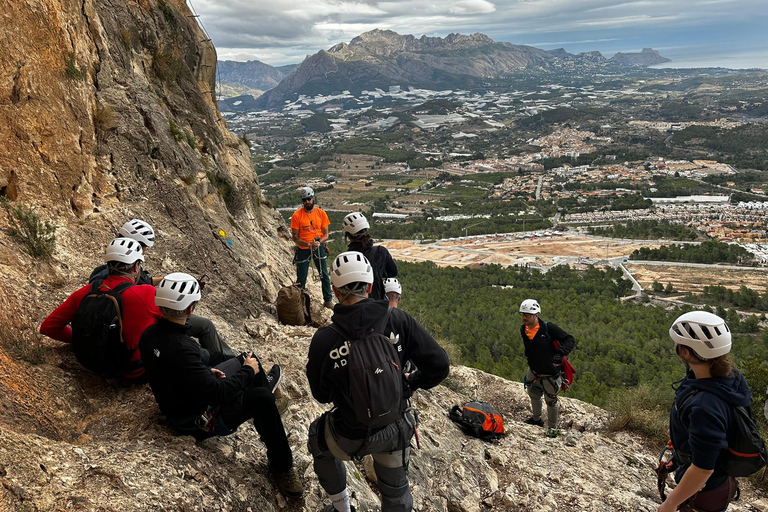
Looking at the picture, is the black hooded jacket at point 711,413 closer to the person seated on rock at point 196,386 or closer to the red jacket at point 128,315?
the person seated on rock at point 196,386

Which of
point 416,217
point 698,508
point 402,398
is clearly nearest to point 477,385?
point 698,508

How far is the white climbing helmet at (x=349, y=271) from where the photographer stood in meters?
2.86

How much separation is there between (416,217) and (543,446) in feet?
258

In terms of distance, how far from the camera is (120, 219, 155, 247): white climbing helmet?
15.7 ft

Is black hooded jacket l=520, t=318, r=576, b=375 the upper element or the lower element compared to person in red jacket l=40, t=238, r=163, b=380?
lower

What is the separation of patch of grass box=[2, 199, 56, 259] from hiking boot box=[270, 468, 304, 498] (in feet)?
12.6

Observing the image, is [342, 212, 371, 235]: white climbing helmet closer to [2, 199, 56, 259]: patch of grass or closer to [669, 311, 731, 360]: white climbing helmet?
[669, 311, 731, 360]: white climbing helmet

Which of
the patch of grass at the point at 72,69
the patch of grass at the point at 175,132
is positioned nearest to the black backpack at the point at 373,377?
the patch of grass at the point at 72,69

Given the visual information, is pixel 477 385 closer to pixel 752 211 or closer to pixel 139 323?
pixel 139 323

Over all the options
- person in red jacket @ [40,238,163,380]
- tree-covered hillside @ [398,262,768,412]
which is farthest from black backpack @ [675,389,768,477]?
tree-covered hillside @ [398,262,768,412]

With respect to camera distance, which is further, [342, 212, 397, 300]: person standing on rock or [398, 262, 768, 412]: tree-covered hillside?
[398, 262, 768, 412]: tree-covered hillside

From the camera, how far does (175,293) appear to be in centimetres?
306

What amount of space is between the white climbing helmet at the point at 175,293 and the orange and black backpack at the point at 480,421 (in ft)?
14.6

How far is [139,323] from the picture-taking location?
12.2ft
